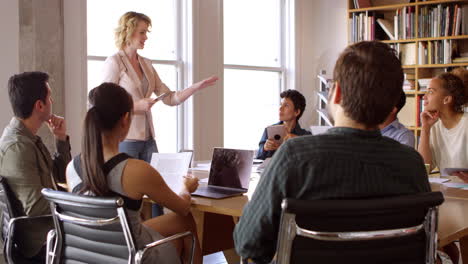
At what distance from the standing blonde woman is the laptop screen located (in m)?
1.12

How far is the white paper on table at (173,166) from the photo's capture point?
246cm

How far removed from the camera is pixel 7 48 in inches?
148

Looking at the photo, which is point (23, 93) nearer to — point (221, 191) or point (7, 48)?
point (221, 191)

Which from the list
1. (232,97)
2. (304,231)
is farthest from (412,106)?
(304,231)

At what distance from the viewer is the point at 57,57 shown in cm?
402

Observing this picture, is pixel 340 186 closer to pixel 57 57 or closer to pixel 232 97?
pixel 57 57

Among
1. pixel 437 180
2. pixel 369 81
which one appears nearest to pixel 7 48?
pixel 437 180

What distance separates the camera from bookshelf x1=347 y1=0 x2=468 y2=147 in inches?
214

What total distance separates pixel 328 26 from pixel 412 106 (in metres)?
1.48

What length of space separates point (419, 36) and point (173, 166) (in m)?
4.00

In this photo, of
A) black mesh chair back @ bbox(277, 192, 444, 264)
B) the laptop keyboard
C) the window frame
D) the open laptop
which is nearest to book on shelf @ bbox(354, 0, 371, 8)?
the window frame

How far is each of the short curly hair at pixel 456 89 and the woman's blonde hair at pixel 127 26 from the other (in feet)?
6.66

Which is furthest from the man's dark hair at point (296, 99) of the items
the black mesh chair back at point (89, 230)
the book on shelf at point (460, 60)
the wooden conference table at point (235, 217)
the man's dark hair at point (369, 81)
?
the man's dark hair at point (369, 81)

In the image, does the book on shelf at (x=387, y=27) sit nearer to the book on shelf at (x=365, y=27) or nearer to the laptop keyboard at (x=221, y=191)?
the book on shelf at (x=365, y=27)
